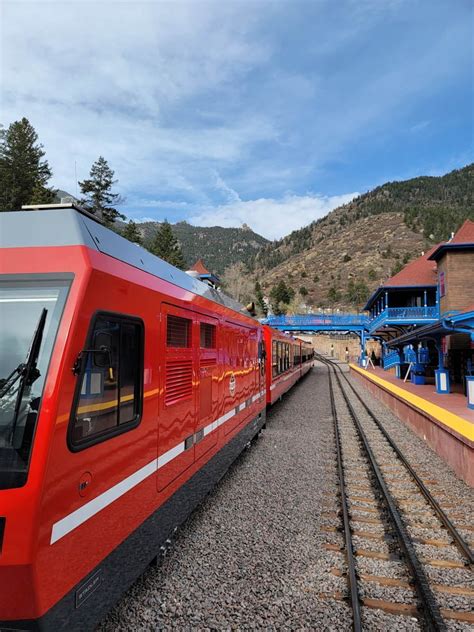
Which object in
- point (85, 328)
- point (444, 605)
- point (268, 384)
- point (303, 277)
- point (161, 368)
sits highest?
point (303, 277)

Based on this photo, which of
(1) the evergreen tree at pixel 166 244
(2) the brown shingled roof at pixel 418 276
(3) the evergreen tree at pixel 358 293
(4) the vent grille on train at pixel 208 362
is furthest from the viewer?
(3) the evergreen tree at pixel 358 293

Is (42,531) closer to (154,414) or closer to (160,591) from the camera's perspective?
(154,414)

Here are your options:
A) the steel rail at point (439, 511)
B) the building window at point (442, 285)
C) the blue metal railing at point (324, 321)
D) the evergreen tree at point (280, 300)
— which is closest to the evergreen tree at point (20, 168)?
the blue metal railing at point (324, 321)

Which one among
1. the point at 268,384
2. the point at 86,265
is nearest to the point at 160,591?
the point at 86,265

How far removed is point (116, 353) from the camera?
339 cm

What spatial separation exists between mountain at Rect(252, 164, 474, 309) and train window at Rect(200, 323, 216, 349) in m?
96.3

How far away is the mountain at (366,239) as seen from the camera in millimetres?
116875

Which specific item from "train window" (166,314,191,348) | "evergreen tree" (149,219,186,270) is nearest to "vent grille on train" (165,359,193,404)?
"train window" (166,314,191,348)

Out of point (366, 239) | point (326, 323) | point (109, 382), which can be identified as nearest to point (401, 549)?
point (109, 382)

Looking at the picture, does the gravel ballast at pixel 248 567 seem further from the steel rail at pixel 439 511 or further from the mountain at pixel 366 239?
the mountain at pixel 366 239

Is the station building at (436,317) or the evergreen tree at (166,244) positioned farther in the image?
the evergreen tree at (166,244)

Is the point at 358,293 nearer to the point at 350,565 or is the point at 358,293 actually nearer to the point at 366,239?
the point at 366,239

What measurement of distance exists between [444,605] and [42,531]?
373 centimetres

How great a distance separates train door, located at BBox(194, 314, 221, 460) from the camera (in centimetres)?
548
